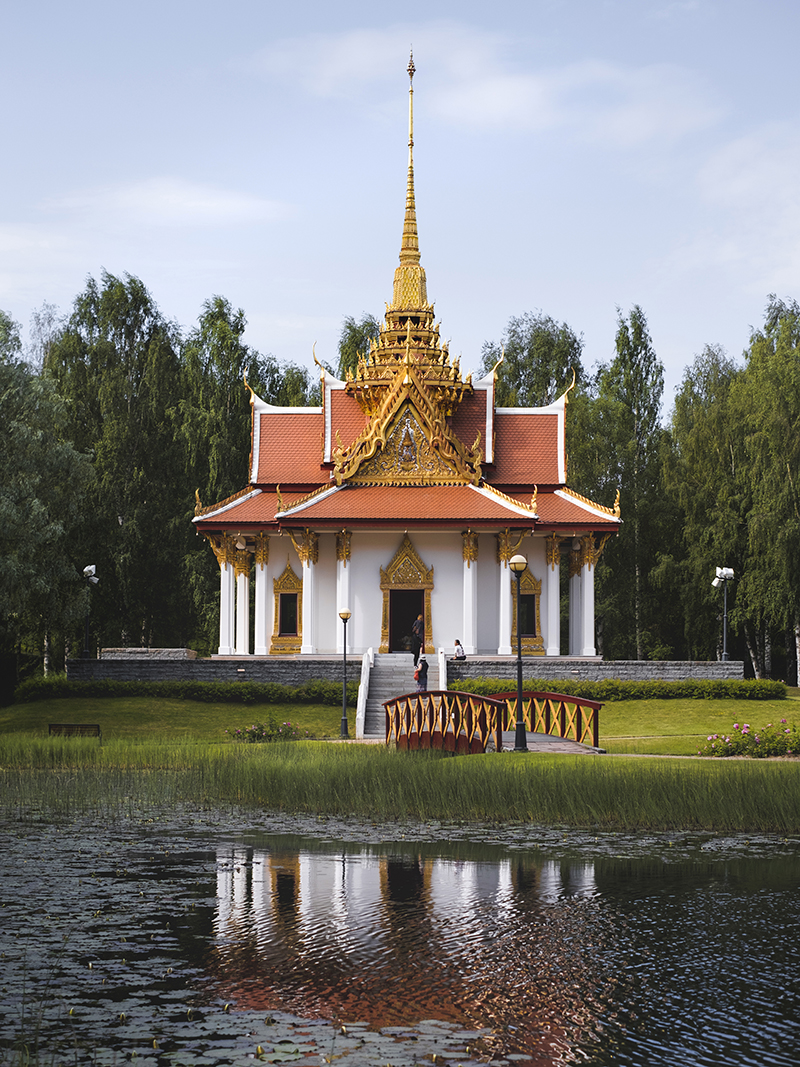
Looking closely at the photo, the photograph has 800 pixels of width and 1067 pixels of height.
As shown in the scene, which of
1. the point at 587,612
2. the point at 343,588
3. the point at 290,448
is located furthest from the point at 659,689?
the point at 290,448

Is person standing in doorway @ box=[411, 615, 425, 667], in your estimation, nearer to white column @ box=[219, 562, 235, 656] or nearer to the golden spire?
white column @ box=[219, 562, 235, 656]

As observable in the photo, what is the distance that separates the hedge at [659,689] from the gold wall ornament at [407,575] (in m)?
6.29

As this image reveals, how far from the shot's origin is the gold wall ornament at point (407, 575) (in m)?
37.2

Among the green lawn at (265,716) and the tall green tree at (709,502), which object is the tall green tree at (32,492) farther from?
the tall green tree at (709,502)

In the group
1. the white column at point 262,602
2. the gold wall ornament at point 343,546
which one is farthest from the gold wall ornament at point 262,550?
the gold wall ornament at point 343,546

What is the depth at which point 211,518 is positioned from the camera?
122 ft

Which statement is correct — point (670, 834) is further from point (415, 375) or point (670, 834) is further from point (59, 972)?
point (415, 375)

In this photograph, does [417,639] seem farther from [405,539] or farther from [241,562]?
[241,562]

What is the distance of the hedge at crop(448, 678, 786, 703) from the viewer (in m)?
30.7

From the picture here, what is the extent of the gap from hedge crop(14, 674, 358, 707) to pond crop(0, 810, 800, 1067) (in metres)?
17.4

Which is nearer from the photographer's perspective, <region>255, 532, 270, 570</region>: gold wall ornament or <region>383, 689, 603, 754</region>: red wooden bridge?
<region>383, 689, 603, 754</region>: red wooden bridge

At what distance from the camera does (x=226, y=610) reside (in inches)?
1494

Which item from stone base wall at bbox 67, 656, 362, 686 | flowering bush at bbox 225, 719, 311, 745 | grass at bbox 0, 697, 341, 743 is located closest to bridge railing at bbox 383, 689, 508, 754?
flowering bush at bbox 225, 719, 311, 745

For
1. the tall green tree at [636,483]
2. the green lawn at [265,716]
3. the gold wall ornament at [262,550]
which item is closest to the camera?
the green lawn at [265,716]
